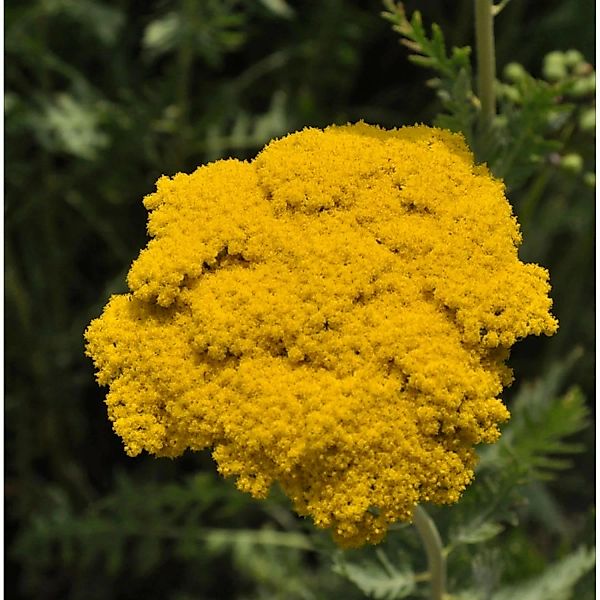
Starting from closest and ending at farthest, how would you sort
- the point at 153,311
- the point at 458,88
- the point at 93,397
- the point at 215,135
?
the point at 153,311, the point at 458,88, the point at 215,135, the point at 93,397

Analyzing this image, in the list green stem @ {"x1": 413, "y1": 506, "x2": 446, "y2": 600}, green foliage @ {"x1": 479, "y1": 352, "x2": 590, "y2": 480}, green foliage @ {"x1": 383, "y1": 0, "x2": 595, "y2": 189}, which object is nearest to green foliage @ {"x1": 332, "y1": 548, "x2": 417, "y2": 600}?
green stem @ {"x1": 413, "y1": 506, "x2": 446, "y2": 600}

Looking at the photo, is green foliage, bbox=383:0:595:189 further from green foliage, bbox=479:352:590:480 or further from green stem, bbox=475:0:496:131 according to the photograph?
green foliage, bbox=479:352:590:480

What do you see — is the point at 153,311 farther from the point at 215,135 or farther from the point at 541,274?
the point at 215,135

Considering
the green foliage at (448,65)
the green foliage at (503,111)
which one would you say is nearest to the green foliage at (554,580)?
the green foliage at (503,111)

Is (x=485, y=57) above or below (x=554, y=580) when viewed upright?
above

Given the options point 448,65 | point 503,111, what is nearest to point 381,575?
point 503,111

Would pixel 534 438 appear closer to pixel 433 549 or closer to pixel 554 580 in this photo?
pixel 554 580

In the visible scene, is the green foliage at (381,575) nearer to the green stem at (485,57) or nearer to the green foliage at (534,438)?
the green foliage at (534,438)

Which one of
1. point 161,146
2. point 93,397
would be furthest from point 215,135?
point 93,397
